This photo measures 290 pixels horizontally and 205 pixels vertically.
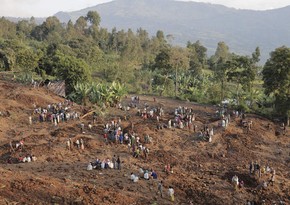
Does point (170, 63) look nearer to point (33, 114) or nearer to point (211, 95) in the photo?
point (211, 95)

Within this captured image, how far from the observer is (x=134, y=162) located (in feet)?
69.8

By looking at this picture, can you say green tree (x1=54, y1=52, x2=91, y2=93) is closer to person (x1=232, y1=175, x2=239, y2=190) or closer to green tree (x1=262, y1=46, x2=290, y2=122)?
green tree (x1=262, y1=46, x2=290, y2=122)

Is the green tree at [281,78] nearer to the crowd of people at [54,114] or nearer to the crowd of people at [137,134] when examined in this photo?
the crowd of people at [137,134]

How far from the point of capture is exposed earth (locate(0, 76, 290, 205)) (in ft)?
51.2

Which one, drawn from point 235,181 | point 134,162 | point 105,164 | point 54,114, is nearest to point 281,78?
point 235,181

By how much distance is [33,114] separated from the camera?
2988cm

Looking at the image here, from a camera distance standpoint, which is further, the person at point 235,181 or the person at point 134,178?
the person at point 235,181

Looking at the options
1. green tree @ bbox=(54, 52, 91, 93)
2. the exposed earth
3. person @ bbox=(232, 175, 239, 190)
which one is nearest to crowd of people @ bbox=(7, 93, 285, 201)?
person @ bbox=(232, 175, 239, 190)

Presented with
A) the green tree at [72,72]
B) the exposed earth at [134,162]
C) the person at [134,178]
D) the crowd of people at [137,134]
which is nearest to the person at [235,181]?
the crowd of people at [137,134]

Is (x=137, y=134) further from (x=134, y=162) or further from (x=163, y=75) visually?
(x=163, y=75)

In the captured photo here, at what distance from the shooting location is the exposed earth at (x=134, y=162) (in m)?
15.6

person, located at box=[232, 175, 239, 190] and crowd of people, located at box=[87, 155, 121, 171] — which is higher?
crowd of people, located at box=[87, 155, 121, 171]

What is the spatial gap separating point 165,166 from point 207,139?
6832 mm

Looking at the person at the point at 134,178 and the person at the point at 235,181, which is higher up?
the person at the point at 134,178
